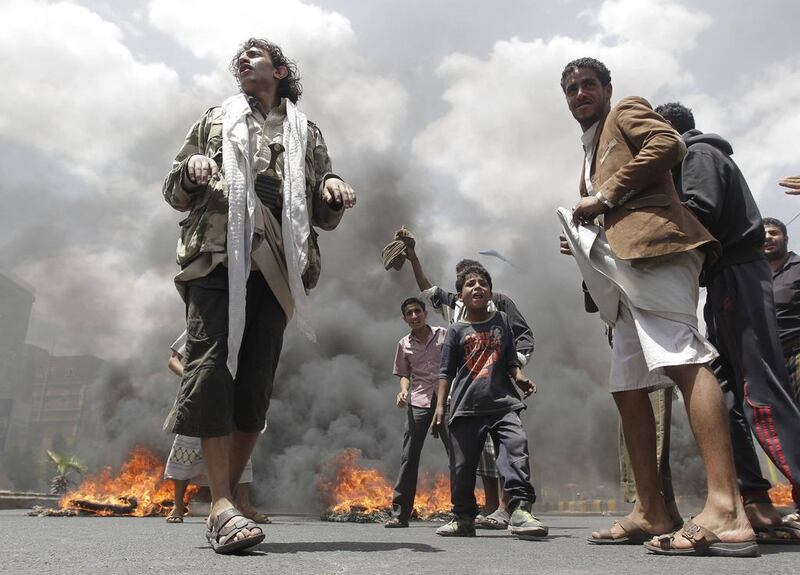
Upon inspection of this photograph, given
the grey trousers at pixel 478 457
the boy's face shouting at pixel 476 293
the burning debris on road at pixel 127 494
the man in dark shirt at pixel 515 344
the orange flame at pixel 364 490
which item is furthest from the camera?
the orange flame at pixel 364 490

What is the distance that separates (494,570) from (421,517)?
21.8 feet

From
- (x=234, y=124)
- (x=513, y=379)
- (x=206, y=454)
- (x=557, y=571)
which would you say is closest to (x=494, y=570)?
(x=557, y=571)

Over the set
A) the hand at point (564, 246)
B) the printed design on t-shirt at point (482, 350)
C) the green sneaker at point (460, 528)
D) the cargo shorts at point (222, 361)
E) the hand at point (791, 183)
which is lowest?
the green sneaker at point (460, 528)

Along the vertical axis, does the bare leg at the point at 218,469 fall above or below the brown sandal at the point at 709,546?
above

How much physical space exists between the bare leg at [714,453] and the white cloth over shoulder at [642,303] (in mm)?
75

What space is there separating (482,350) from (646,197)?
1.64m

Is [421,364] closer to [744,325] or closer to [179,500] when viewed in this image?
[179,500]

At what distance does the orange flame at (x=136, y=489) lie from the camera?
752 centimetres

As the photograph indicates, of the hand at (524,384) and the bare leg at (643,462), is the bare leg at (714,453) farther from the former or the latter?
the hand at (524,384)

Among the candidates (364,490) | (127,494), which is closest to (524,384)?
(364,490)

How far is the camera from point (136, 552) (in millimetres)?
2055

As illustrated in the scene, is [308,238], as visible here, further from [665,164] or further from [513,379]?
[513,379]

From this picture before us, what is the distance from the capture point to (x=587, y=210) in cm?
246

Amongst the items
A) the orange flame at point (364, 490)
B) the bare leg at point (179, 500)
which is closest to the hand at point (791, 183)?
the bare leg at point (179, 500)
